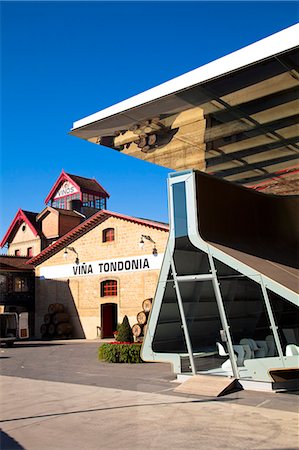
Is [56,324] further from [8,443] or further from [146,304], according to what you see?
[8,443]

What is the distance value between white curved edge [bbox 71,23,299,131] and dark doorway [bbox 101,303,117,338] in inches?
751

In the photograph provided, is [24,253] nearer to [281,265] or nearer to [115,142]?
[115,142]

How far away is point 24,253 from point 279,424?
39.0 metres

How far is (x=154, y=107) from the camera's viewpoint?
36.1ft

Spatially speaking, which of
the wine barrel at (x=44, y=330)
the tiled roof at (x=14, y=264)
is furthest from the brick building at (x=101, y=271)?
the wine barrel at (x=44, y=330)

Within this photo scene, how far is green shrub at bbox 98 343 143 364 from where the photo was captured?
54.4 feet

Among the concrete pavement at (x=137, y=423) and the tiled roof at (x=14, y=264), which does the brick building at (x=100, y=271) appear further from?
the concrete pavement at (x=137, y=423)

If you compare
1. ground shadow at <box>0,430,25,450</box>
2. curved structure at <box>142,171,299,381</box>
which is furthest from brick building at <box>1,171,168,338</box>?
ground shadow at <box>0,430,25,450</box>

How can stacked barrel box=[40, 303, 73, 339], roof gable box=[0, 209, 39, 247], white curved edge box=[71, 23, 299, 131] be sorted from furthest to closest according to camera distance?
roof gable box=[0, 209, 39, 247] < stacked barrel box=[40, 303, 73, 339] < white curved edge box=[71, 23, 299, 131]

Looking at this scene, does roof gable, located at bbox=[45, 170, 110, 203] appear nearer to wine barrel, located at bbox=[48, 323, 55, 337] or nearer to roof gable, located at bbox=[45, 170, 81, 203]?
roof gable, located at bbox=[45, 170, 81, 203]

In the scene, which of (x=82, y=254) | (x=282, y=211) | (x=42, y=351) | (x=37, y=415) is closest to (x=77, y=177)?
(x=82, y=254)

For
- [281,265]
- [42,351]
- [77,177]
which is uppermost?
[77,177]

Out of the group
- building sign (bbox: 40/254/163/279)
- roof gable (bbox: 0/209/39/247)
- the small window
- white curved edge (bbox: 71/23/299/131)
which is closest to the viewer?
white curved edge (bbox: 71/23/299/131)

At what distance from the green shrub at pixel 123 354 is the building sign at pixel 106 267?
8.96 m
